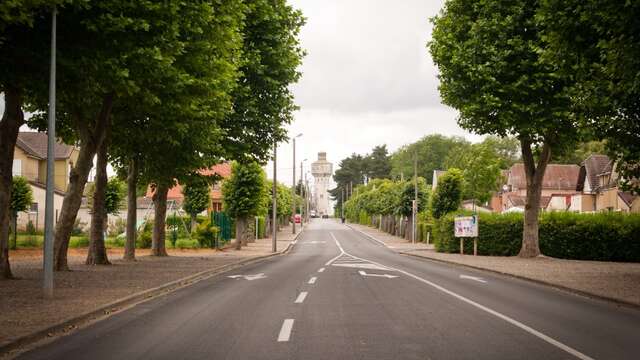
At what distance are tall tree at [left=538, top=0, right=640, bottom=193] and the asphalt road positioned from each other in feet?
15.4

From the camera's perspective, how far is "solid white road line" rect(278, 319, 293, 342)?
9117mm

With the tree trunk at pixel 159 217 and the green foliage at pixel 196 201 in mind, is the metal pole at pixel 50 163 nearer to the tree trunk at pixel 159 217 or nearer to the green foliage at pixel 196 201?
the tree trunk at pixel 159 217

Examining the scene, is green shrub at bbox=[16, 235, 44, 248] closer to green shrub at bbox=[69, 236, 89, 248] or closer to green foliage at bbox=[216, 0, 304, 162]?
green shrub at bbox=[69, 236, 89, 248]

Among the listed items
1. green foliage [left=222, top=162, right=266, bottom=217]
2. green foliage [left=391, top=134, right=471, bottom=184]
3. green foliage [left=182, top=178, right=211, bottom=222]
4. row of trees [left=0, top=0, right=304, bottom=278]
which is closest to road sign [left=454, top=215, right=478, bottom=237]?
row of trees [left=0, top=0, right=304, bottom=278]

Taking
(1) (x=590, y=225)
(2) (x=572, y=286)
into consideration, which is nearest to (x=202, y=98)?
(2) (x=572, y=286)

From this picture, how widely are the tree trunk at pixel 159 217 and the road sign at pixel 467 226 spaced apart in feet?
51.9

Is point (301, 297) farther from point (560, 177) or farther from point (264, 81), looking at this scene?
point (560, 177)

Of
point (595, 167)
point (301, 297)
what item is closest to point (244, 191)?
point (301, 297)

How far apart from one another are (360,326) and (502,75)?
748 inches

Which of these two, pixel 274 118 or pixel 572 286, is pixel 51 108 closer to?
pixel 572 286

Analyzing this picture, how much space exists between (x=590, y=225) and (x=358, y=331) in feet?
86.1

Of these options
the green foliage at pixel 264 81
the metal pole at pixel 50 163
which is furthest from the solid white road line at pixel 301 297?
the green foliage at pixel 264 81

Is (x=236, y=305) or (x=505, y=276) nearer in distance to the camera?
(x=236, y=305)

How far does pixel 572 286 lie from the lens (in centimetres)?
1711
